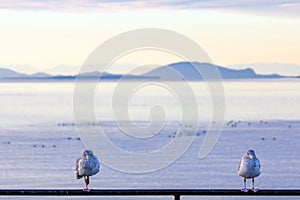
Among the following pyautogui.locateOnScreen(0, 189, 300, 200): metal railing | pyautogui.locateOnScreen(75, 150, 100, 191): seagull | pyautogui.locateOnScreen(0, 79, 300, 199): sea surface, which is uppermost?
pyautogui.locateOnScreen(0, 79, 300, 199): sea surface

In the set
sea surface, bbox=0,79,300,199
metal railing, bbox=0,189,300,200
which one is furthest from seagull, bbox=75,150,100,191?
sea surface, bbox=0,79,300,199

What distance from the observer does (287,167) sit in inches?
2443

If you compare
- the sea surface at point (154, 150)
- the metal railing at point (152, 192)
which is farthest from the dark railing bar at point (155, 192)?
the sea surface at point (154, 150)

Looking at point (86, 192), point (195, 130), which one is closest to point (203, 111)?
point (195, 130)

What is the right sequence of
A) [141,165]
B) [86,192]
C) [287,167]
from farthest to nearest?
[141,165]
[287,167]
[86,192]

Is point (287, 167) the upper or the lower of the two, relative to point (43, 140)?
lower

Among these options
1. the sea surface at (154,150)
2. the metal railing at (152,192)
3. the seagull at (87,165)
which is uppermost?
the sea surface at (154,150)

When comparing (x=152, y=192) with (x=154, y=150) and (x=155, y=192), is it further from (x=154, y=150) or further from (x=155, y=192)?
(x=154, y=150)

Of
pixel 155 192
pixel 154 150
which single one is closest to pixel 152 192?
pixel 155 192

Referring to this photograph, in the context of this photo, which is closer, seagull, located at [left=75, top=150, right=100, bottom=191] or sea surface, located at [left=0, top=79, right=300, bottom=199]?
seagull, located at [left=75, top=150, right=100, bottom=191]

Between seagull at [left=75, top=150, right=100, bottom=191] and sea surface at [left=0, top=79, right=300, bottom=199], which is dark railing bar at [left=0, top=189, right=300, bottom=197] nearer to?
seagull at [left=75, top=150, right=100, bottom=191]

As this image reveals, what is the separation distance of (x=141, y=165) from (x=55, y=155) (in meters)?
8.73

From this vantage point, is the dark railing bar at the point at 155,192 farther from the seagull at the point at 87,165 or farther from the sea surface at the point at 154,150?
the sea surface at the point at 154,150

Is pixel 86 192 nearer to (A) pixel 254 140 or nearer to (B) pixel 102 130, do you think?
(A) pixel 254 140
